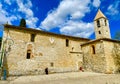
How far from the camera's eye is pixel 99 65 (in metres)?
15.3

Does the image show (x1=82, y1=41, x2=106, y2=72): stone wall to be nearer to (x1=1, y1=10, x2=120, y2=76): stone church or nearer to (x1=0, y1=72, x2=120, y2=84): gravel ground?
(x1=1, y1=10, x2=120, y2=76): stone church

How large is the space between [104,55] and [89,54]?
10.5 feet

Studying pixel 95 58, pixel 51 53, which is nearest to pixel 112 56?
pixel 95 58

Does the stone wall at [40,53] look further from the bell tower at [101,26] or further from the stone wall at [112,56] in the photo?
the bell tower at [101,26]

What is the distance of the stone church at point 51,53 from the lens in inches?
539

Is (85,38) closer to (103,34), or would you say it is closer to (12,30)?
(103,34)

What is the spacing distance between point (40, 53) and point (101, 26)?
46.4ft

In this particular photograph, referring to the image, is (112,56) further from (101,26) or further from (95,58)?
(101,26)

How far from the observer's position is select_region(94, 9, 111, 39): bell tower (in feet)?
71.5

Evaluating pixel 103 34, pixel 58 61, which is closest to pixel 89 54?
pixel 58 61

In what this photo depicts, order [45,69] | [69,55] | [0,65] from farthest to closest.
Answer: [69,55] < [45,69] < [0,65]

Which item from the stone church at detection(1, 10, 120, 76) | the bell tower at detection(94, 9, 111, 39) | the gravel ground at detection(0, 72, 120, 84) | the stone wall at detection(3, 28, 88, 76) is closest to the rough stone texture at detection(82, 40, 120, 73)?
the stone church at detection(1, 10, 120, 76)

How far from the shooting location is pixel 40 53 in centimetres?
1544

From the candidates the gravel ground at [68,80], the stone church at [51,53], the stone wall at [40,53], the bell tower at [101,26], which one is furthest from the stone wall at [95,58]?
the bell tower at [101,26]
